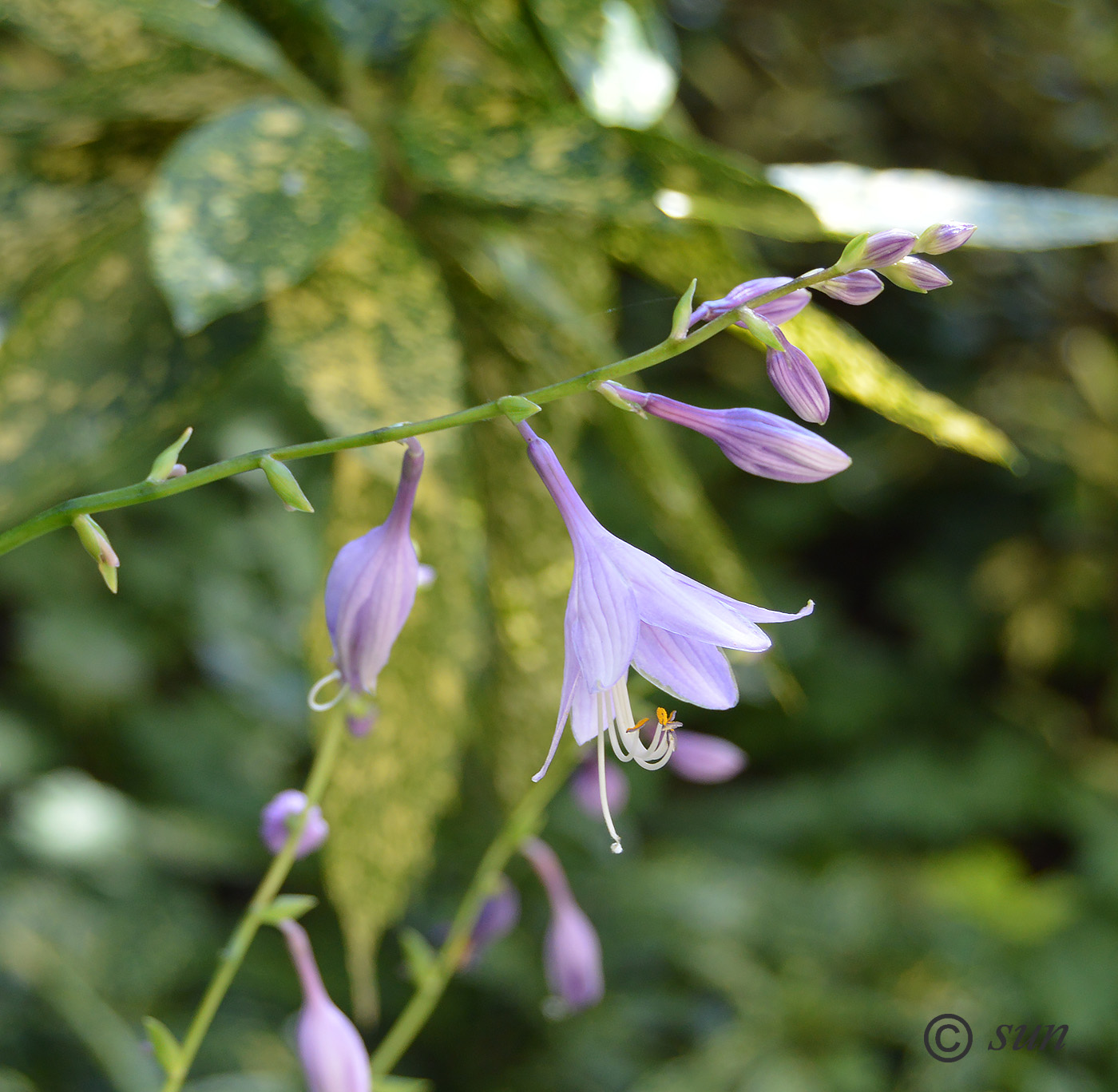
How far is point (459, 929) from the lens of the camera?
48cm

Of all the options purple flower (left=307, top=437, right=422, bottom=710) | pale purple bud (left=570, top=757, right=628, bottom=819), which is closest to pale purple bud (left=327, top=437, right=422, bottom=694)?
purple flower (left=307, top=437, right=422, bottom=710)

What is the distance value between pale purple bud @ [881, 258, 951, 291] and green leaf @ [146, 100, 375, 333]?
0.27m

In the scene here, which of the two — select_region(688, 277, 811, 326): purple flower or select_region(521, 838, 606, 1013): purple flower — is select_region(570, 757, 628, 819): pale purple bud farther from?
select_region(688, 277, 811, 326): purple flower

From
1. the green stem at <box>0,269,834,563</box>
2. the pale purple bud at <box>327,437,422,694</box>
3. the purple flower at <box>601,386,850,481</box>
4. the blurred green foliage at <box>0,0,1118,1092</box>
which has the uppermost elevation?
the green stem at <box>0,269,834,563</box>

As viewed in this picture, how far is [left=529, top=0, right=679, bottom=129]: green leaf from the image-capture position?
55 cm

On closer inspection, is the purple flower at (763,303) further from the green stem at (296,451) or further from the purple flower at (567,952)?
the purple flower at (567,952)

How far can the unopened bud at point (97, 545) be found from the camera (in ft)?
0.88

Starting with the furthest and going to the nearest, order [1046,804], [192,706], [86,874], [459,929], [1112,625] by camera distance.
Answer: [1112,625]
[1046,804]
[192,706]
[86,874]
[459,929]

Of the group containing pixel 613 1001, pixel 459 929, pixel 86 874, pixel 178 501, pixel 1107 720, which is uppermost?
pixel 459 929

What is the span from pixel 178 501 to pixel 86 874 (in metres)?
0.46

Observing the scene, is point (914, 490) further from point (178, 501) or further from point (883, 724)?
point (178, 501)

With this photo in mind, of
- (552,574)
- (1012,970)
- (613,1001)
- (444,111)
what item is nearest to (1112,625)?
(1012,970)

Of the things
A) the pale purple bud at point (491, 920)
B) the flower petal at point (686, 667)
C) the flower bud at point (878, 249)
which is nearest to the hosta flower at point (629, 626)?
the flower petal at point (686, 667)

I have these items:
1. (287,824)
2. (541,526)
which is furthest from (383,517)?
(287,824)
